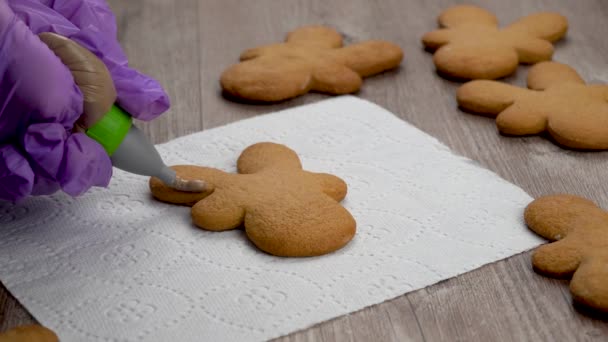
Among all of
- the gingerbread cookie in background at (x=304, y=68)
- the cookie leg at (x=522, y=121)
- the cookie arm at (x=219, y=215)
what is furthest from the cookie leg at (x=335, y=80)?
the cookie arm at (x=219, y=215)

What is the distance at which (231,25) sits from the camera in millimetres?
1540

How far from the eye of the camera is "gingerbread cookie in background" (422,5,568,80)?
50.8 inches

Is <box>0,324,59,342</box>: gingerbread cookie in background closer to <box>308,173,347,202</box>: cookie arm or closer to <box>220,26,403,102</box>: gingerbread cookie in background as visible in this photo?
<box>308,173,347,202</box>: cookie arm

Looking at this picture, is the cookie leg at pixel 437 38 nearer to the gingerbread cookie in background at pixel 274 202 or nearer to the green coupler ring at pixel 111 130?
the gingerbread cookie in background at pixel 274 202

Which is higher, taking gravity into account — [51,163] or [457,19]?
[51,163]

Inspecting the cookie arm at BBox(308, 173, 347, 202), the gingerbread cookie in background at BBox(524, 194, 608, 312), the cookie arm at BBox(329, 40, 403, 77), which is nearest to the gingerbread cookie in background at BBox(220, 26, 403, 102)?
the cookie arm at BBox(329, 40, 403, 77)

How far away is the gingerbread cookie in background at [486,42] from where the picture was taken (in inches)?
50.8

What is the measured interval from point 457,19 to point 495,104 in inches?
13.0

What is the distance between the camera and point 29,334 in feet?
2.51

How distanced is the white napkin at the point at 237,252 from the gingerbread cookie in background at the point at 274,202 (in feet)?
0.05

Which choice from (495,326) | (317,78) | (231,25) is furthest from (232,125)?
(495,326)

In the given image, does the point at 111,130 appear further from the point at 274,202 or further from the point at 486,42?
the point at 486,42

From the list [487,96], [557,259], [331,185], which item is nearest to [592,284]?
[557,259]

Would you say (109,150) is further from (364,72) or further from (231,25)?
(231,25)
